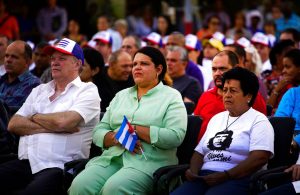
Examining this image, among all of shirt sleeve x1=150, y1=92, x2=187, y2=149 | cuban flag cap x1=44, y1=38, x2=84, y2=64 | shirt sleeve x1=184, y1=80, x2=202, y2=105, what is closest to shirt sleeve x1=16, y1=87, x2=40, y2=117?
cuban flag cap x1=44, y1=38, x2=84, y2=64

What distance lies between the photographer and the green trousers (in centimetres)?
736

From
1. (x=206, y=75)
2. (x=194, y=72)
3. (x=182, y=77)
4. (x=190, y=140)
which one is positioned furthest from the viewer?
(x=206, y=75)

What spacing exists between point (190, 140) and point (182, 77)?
3249 mm

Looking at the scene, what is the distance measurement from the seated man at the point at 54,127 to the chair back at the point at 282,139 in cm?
179

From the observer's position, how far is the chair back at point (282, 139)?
7.53 m

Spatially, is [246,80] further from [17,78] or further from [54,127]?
[17,78]

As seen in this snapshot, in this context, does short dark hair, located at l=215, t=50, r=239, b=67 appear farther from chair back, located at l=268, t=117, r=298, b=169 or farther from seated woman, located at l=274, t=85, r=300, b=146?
chair back, located at l=268, t=117, r=298, b=169

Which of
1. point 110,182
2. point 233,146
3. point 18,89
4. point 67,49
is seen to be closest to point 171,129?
point 233,146

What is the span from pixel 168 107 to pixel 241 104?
658 mm

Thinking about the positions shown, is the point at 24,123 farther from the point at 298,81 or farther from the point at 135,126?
the point at 298,81

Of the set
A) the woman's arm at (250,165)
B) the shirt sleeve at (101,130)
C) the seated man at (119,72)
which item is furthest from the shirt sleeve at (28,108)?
the woman's arm at (250,165)

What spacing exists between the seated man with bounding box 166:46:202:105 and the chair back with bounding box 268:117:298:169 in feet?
10.2

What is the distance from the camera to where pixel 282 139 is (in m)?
7.54

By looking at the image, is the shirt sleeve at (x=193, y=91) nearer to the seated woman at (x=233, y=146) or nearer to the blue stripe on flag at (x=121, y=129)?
the seated woman at (x=233, y=146)
